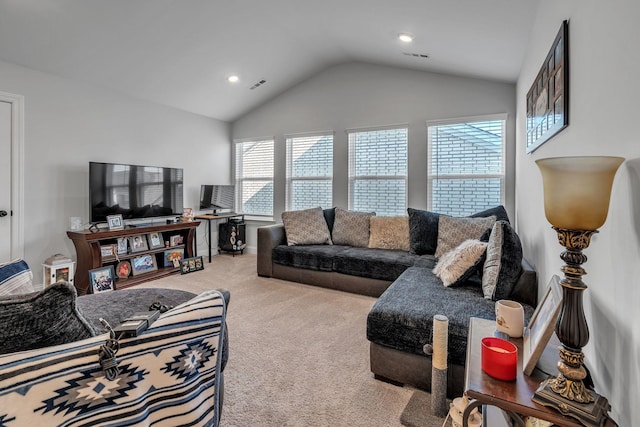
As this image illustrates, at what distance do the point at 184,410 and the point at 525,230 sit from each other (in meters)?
2.93

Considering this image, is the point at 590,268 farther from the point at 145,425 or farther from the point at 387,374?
the point at 145,425

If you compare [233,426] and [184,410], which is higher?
[184,410]

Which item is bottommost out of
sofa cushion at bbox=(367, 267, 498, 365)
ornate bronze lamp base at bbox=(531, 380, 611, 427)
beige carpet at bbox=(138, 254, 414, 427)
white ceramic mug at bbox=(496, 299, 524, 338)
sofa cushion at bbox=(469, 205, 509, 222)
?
beige carpet at bbox=(138, 254, 414, 427)

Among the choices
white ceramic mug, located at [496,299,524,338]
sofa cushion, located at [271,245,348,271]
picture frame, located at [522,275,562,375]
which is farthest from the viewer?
sofa cushion, located at [271,245,348,271]

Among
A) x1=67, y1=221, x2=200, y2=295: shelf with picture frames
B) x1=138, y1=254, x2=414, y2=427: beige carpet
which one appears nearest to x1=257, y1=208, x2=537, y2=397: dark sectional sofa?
x1=138, y1=254, x2=414, y2=427: beige carpet

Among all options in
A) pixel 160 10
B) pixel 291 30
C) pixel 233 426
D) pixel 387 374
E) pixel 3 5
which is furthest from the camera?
Result: pixel 291 30

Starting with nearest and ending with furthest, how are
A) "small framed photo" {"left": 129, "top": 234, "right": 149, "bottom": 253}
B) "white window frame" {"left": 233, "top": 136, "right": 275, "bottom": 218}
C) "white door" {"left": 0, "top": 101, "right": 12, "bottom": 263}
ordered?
1. "white door" {"left": 0, "top": 101, "right": 12, "bottom": 263}
2. "small framed photo" {"left": 129, "top": 234, "right": 149, "bottom": 253}
3. "white window frame" {"left": 233, "top": 136, "right": 275, "bottom": 218}

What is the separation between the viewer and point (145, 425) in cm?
89

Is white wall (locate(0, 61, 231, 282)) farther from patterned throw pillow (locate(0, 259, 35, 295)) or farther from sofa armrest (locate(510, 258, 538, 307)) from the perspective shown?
sofa armrest (locate(510, 258, 538, 307))

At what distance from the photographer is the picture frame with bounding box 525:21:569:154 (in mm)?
1481

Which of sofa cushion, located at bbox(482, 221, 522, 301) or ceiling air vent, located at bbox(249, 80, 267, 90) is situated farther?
ceiling air vent, located at bbox(249, 80, 267, 90)

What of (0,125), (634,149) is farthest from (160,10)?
(634,149)

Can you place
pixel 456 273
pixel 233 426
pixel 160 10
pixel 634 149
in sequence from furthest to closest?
1. pixel 160 10
2. pixel 456 273
3. pixel 233 426
4. pixel 634 149

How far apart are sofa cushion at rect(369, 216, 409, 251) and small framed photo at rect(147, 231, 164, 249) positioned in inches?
118
